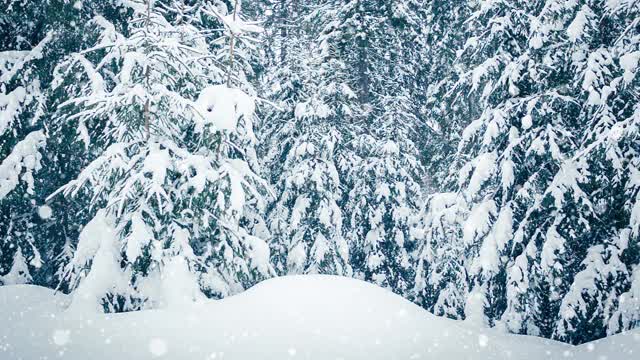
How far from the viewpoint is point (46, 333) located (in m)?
5.10

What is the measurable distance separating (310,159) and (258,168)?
4036mm

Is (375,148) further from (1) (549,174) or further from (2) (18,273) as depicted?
(2) (18,273)

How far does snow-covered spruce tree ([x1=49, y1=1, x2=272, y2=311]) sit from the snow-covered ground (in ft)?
7.17

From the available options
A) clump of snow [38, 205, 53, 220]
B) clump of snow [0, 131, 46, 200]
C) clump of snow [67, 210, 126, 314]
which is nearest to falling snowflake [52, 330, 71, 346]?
clump of snow [67, 210, 126, 314]

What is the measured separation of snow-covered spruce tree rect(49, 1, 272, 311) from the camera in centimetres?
777

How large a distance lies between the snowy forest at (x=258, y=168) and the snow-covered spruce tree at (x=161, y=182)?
4 centimetres

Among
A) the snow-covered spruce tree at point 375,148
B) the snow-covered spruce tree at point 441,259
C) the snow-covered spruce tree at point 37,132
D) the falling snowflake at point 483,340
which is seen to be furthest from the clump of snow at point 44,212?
the falling snowflake at point 483,340

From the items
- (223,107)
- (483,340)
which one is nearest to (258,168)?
(223,107)

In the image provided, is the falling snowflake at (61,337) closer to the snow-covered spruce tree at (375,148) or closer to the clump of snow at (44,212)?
the clump of snow at (44,212)

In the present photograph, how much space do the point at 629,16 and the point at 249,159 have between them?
361 inches

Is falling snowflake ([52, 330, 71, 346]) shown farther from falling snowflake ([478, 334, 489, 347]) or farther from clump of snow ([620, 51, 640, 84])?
clump of snow ([620, 51, 640, 84])

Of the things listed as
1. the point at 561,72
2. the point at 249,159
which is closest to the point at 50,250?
the point at 249,159

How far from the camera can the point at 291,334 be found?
448 cm

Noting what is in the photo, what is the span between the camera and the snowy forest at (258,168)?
26.6 ft
